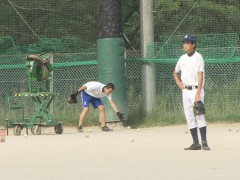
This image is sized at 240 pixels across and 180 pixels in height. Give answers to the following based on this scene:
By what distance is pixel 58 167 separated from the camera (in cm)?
1082

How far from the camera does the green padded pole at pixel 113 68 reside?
66.7 ft

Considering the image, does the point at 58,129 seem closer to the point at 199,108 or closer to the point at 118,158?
the point at 199,108

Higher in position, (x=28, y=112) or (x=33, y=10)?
(x=33, y=10)

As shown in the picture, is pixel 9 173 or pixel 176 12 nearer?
pixel 9 173

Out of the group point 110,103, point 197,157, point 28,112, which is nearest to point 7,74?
point 28,112

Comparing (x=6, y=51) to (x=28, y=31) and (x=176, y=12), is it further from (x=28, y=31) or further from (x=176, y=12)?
(x=176, y=12)

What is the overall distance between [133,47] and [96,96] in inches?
297

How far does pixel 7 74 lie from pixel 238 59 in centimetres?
623

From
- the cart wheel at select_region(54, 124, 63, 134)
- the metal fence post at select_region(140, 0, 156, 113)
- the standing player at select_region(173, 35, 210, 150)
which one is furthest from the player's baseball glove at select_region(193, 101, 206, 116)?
the metal fence post at select_region(140, 0, 156, 113)

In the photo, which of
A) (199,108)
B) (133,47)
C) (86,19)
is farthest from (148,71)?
(199,108)

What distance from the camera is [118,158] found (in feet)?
38.9

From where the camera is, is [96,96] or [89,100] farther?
[89,100]

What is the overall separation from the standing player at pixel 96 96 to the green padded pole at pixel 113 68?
827 millimetres

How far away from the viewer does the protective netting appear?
69.6ft
